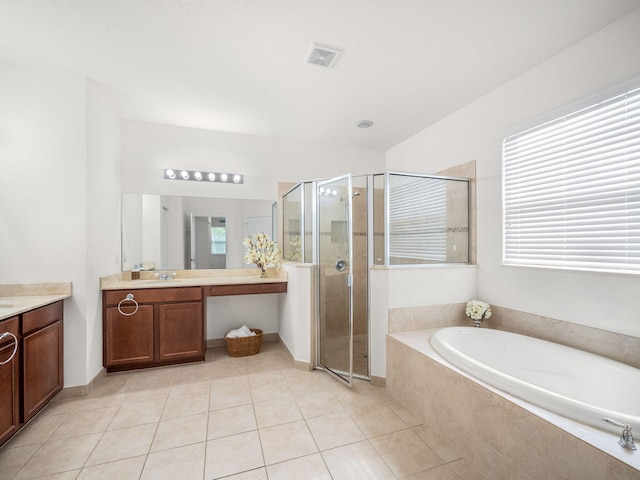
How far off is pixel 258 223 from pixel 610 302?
3247 millimetres

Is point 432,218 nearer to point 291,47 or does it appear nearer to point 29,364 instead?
point 291,47

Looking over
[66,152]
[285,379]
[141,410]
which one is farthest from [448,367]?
[66,152]

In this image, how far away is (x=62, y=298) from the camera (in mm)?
2234

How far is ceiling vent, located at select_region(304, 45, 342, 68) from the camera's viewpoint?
79.6 inches

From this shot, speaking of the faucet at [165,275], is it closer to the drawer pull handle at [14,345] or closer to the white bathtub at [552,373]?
the drawer pull handle at [14,345]

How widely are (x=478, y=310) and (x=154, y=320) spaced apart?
303 cm

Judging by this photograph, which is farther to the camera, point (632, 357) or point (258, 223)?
point (258, 223)

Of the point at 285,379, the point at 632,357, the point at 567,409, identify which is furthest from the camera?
the point at 285,379

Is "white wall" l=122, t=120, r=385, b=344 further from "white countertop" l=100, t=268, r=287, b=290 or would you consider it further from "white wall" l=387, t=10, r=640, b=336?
"white wall" l=387, t=10, r=640, b=336

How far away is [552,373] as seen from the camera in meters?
1.97

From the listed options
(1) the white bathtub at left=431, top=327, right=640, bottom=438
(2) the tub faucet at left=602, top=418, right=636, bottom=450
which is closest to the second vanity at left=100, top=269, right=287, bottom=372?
(1) the white bathtub at left=431, top=327, right=640, bottom=438

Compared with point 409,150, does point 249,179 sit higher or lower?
lower

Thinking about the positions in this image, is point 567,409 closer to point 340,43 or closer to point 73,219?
point 340,43

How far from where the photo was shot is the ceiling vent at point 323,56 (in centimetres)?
202
